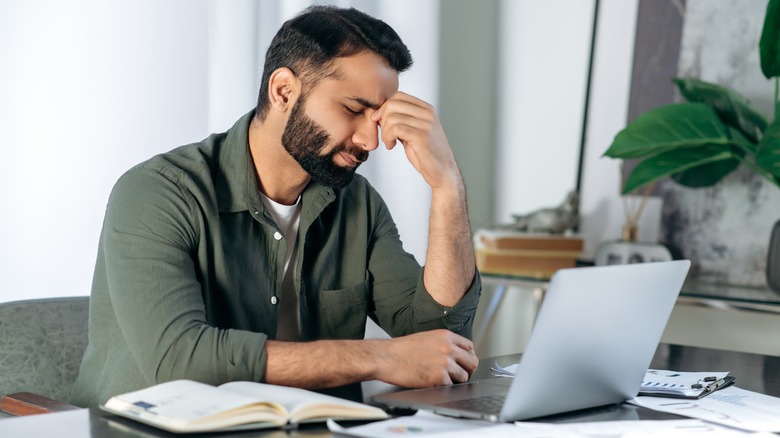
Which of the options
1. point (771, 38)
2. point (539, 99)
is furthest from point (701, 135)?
point (539, 99)

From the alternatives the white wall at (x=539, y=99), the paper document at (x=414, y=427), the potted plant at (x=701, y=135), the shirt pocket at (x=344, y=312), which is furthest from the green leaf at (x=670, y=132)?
the paper document at (x=414, y=427)

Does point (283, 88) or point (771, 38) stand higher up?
point (771, 38)

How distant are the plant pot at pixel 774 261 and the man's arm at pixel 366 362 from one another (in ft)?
5.31

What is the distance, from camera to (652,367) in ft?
4.93

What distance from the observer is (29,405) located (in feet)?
3.99

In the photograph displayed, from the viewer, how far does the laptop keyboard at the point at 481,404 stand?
1.06 m

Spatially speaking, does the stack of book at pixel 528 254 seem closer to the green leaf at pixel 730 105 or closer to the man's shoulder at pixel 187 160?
the green leaf at pixel 730 105

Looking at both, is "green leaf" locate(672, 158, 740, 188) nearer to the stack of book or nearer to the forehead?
the stack of book

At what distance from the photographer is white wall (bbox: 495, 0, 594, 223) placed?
3277mm

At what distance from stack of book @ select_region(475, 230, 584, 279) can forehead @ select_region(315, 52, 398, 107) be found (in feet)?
4.42

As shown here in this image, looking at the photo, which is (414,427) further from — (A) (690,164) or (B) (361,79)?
(A) (690,164)

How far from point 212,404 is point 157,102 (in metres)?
1.38

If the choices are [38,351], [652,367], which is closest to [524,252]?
[652,367]

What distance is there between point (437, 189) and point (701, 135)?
1.21m
